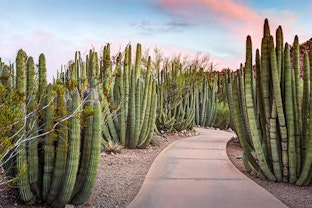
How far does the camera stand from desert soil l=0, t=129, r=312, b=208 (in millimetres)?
5550

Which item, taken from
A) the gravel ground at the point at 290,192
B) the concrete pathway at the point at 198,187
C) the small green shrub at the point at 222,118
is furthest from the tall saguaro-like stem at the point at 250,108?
the small green shrub at the point at 222,118

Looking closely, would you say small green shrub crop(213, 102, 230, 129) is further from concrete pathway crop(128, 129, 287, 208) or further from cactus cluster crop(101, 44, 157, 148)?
concrete pathway crop(128, 129, 287, 208)

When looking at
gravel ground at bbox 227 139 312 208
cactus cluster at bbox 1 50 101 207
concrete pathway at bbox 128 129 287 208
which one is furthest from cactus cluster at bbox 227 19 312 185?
cactus cluster at bbox 1 50 101 207

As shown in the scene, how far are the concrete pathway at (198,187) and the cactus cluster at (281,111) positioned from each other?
27.1 inches

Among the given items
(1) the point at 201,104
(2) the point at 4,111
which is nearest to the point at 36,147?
(2) the point at 4,111

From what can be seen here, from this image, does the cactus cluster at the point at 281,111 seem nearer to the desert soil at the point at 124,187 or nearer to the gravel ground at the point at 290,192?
the gravel ground at the point at 290,192

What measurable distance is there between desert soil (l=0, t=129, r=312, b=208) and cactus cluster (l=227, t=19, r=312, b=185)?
1.24 ft

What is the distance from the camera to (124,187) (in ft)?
21.3

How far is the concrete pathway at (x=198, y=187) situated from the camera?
17.6 feet

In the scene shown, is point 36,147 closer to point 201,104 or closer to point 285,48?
point 285,48

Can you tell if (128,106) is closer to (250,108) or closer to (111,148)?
(111,148)

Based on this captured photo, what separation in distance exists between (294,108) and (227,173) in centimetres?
180

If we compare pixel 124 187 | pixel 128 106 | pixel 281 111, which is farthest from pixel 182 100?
pixel 124 187

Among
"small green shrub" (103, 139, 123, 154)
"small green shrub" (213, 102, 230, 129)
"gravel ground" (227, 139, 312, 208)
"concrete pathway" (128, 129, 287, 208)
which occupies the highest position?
"small green shrub" (213, 102, 230, 129)
